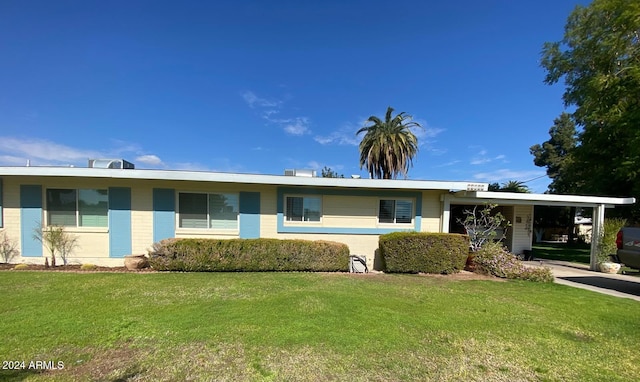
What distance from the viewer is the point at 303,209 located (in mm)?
9312

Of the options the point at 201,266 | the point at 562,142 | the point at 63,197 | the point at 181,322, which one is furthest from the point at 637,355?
the point at 562,142

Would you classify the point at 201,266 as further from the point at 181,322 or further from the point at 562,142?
the point at 562,142

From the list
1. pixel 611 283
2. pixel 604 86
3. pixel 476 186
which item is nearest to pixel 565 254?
pixel 604 86

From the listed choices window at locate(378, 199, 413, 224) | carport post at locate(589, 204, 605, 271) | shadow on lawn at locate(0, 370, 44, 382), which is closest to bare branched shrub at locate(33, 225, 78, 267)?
shadow on lawn at locate(0, 370, 44, 382)

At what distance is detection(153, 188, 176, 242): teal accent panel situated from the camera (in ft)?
28.3

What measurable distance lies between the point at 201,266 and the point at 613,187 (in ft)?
65.6

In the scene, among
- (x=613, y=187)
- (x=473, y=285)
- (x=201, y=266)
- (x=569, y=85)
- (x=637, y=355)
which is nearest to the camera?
(x=637, y=355)

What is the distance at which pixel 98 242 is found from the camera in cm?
851

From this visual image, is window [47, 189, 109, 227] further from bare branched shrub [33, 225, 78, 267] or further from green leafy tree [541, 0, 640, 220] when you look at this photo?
green leafy tree [541, 0, 640, 220]

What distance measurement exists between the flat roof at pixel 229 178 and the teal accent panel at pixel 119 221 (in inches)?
30.4

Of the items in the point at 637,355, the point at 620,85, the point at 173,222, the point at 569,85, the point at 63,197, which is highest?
the point at 569,85

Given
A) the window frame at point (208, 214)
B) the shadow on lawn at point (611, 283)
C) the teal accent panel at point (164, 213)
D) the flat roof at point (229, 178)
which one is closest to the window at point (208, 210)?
the window frame at point (208, 214)

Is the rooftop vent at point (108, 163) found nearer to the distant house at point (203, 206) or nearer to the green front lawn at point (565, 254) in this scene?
the distant house at point (203, 206)

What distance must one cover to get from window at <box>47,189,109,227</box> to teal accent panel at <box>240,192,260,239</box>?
3.94 metres
